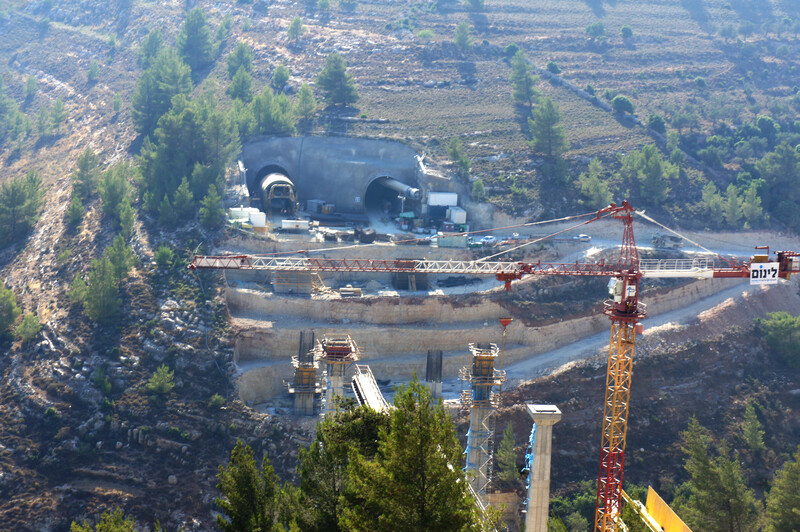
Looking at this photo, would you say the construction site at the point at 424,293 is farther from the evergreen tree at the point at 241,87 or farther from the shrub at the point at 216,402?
the evergreen tree at the point at 241,87

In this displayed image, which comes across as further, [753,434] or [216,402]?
[753,434]

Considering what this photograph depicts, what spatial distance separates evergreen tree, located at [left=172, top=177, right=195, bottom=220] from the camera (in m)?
75.4

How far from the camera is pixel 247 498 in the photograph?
38.2m

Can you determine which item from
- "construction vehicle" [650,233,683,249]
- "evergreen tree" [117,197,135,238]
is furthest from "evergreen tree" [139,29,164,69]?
"construction vehicle" [650,233,683,249]

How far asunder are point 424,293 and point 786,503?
31483 mm

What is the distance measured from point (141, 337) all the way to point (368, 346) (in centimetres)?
1746

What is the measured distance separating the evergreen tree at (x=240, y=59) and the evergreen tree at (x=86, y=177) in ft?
82.8

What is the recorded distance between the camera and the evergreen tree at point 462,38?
11275cm

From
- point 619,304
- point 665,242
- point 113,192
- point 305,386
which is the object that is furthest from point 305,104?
point 619,304

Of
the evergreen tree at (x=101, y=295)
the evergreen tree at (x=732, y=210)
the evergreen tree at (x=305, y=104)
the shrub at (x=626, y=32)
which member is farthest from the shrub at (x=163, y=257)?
the shrub at (x=626, y=32)

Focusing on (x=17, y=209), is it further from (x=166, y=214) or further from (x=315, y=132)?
(x=315, y=132)

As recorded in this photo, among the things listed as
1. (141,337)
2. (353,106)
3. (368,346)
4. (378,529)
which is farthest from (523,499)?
(353,106)

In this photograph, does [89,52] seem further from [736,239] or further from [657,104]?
[736,239]

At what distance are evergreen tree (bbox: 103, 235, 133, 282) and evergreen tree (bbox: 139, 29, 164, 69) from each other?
1583 inches
